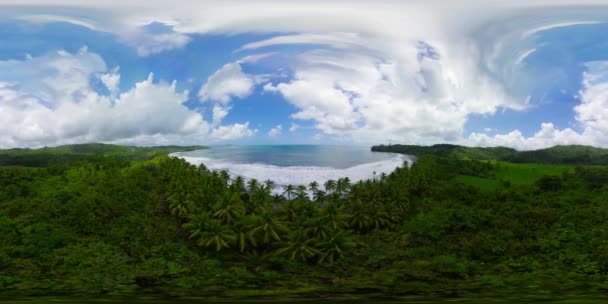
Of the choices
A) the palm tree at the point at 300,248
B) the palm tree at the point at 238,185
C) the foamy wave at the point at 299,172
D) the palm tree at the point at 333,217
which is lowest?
the palm tree at the point at 300,248

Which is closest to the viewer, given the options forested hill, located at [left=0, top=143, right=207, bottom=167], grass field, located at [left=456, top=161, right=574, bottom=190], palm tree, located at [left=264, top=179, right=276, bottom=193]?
palm tree, located at [left=264, top=179, right=276, bottom=193]

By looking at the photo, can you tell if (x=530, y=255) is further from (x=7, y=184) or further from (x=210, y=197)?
(x=7, y=184)

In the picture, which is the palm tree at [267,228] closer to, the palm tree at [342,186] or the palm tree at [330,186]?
the palm tree at [342,186]

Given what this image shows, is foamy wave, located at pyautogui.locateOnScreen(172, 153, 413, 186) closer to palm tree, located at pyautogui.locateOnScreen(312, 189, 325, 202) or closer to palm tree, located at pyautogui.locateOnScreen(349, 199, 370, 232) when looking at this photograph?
palm tree, located at pyautogui.locateOnScreen(312, 189, 325, 202)

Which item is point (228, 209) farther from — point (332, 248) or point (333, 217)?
point (332, 248)

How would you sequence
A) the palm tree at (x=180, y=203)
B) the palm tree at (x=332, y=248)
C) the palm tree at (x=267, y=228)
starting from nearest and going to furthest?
the palm tree at (x=332, y=248) → the palm tree at (x=267, y=228) → the palm tree at (x=180, y=203)

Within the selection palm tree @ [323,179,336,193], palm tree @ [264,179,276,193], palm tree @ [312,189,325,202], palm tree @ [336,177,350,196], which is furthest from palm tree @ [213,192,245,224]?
palm tree @ [336,177,350,196]

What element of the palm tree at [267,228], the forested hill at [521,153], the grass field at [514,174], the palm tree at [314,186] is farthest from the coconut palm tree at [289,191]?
the forested hill at [521,153]

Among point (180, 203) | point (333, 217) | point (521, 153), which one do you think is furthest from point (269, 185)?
point (521, 153)
